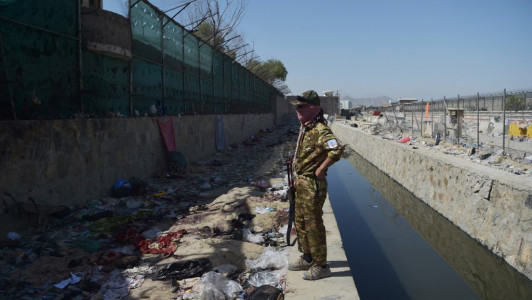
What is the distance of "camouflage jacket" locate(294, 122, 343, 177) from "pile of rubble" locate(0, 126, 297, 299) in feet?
3.57

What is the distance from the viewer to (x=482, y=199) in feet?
18.8

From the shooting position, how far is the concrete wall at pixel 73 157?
489cm

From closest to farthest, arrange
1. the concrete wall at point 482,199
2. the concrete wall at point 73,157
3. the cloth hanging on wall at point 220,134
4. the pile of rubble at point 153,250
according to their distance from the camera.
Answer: the pile of rubble at point 153,250 → the concrete wall at point 482,199 → the concrete wall at point 73,157 → the cloth hanging on wall at point 220,134

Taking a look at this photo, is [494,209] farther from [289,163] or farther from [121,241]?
[121,241]

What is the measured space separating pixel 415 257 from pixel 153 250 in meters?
4.06

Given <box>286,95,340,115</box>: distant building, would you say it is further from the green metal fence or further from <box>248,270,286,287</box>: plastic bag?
<box>248,270,286,287</box>: plastic bag

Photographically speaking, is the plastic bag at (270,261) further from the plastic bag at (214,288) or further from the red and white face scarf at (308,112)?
the red and white face scarf at (308,112)

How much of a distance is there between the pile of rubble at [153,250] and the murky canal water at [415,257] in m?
1.44

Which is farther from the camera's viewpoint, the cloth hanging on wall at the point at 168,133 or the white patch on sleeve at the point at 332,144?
the cloth hanging on wall at the point at 168,133

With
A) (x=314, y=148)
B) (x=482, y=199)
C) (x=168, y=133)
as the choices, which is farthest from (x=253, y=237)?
(x=168, y=133)

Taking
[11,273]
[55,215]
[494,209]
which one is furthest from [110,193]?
[494,209]

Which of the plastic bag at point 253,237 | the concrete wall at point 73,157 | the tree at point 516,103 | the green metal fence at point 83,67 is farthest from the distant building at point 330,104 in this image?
the plastic bag at point 253,237

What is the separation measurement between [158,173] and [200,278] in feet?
19.3

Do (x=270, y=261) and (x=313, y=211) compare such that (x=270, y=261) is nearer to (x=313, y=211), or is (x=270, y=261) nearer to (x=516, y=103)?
(x=313, y=211)
